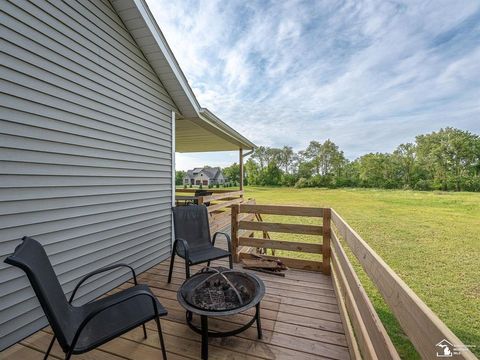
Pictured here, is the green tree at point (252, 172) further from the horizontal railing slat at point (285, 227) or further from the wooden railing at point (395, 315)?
the wooden railing at point (395, 315)

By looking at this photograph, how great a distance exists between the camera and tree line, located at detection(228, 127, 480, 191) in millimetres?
32625

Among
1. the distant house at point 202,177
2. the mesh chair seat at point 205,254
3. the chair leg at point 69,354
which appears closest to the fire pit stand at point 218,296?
the mesh chair seat at point 205,254

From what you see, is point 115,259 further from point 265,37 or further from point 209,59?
point 265,37

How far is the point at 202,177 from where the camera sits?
41.5 m

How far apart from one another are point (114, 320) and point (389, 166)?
42211 millimetres

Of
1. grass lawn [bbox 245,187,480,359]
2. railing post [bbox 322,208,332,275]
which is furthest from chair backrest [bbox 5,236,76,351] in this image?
grass lawn [bbox 245,187,480,359]

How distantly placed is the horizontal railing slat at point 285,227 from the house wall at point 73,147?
1.64 meters

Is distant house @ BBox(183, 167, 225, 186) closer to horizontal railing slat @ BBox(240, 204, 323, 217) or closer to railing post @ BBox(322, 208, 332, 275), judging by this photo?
horizontal railing slat @ BBox(240, 204, 323, 217)

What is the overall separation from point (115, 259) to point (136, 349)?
152cm

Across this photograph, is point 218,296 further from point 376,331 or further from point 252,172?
point 252,172

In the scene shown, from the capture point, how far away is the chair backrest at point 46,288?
4.31 ft

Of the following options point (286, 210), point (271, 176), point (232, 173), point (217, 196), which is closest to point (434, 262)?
point (286, 210)

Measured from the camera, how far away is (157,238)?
4.10 m

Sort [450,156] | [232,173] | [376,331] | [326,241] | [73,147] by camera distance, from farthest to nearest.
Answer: [232,173] → [450,156] → [326,241] → [73,147] → [376,331]
